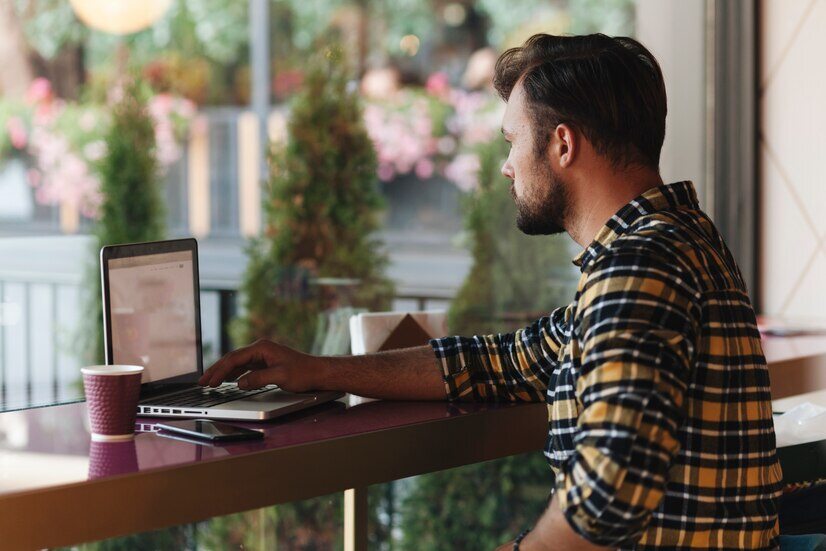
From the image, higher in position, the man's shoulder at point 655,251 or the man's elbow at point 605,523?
the man's shoulder at point 655,251

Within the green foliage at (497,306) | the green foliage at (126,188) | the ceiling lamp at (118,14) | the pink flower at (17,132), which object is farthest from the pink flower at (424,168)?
the pink flower at (17,132)

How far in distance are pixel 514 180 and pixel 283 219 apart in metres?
2.47

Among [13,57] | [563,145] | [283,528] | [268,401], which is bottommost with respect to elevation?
[283,528]

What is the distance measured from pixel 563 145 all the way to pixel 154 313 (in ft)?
2.23

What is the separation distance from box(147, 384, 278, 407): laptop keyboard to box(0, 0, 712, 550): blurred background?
1.86 metres

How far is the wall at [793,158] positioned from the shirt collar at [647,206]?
7.74ft

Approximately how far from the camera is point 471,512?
390 centimetres

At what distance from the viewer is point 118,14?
3.92 metres

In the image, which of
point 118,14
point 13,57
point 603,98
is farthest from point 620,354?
point 13,57

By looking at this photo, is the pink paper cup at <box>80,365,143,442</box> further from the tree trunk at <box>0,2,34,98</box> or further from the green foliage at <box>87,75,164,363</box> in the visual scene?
the tree trunk at <box>0,2,34,98</box>

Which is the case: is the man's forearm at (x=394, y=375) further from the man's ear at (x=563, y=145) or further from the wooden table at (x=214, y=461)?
the man's ear at (x=563, y=145)

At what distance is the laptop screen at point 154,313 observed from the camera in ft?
5.27

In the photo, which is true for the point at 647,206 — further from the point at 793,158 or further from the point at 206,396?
the point at 793,158

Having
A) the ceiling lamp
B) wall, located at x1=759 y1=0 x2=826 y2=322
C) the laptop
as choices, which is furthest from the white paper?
the ceiling lamp
